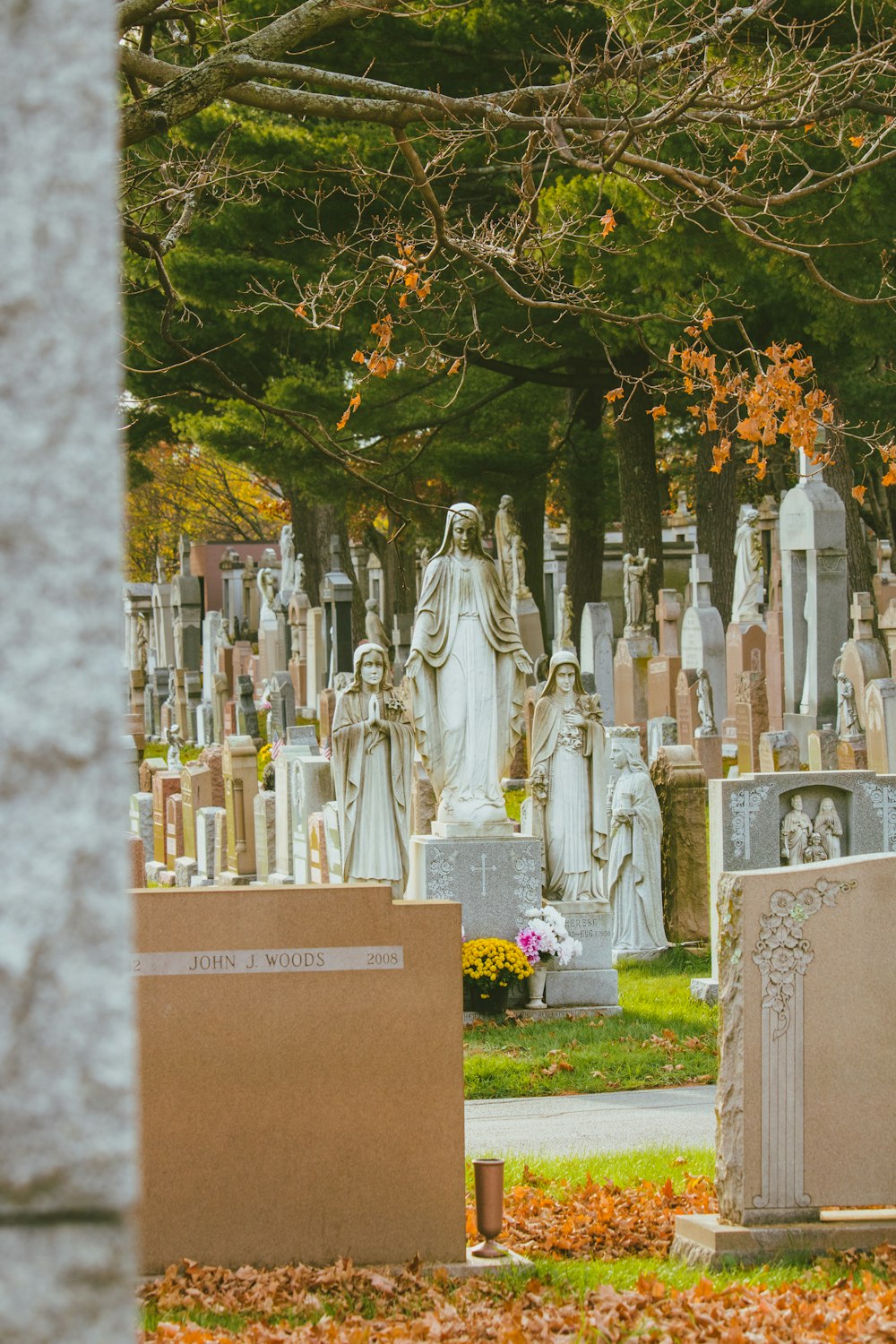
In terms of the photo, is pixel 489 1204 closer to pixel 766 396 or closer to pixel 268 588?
pixel 766 396

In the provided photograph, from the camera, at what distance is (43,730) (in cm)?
108

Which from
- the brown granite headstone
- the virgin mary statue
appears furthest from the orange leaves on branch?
the brown granite headstone

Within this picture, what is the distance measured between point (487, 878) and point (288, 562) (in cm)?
2919

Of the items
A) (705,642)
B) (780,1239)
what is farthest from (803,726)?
(780,1239)

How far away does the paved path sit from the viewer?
26.6 feet

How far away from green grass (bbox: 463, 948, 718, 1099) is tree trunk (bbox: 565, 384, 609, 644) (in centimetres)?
1733

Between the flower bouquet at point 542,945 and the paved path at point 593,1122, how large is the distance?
2.01 metres

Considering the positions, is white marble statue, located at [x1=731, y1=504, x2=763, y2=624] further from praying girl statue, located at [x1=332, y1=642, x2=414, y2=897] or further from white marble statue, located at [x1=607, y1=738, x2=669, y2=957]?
praying girl statue, located at [x1=332, y1=642, x2=414, y2=897]

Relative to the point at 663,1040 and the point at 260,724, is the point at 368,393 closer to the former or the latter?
the point at 260,724

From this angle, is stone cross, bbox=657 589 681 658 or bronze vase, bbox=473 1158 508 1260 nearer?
bronze vase, bbox=473 1158 508 1260

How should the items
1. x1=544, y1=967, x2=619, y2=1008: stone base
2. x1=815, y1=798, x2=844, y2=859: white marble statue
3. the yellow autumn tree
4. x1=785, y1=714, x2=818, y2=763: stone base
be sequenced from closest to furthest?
x1=815, y1=798, x2=844, y2=859: white marble statue → x1=544, y1=967, x2=619, y2=1008: stone base → x1=785, y1=714, x2=818, y2=763: stone base → the yellow autumn tree

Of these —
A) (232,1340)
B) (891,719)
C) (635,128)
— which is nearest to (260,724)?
(891,719)

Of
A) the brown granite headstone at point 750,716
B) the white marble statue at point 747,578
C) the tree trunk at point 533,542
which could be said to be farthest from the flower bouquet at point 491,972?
the tree trunk at point 533,542

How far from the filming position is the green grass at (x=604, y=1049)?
31.5 feet
